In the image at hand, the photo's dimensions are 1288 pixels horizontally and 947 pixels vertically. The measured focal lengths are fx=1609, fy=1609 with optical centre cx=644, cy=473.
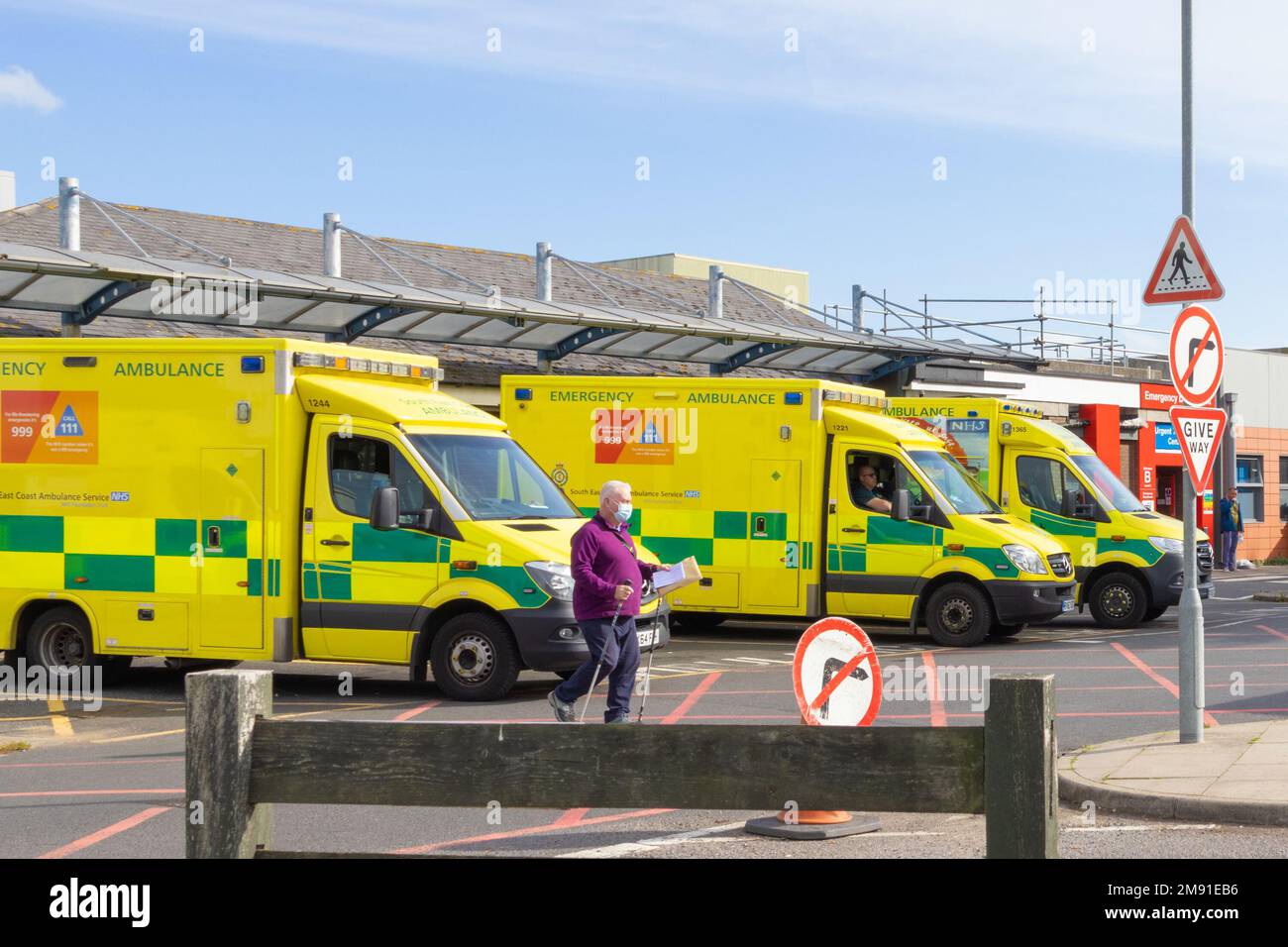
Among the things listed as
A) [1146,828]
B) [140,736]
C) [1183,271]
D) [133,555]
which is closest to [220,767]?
[1146,828]

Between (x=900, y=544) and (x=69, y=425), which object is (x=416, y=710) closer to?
(x=69, y=425)

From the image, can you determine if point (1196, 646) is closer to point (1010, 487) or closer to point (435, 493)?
point (435, 493)

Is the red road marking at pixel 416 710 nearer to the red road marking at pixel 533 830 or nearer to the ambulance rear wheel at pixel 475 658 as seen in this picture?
the ambulance rear wheel at pixel 475 658

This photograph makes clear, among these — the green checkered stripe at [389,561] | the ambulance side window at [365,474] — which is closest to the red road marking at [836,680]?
the green checkered stripe at [389,561]

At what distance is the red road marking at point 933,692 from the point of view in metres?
11.4

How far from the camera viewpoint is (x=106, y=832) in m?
7.95

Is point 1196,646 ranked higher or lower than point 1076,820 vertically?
higher

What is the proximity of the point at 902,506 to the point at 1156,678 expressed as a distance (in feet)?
12.1

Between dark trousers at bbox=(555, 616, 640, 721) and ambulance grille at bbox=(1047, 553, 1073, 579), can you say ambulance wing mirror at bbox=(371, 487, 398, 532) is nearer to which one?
dark trousers at bbox=(555, 616, 640, 721)

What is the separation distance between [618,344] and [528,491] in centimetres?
1020

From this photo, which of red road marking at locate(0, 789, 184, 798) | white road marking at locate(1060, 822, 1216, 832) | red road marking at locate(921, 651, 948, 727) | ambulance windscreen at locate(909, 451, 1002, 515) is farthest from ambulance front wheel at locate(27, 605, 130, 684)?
white road marking at locate(1060, 822, 1216, 832)
